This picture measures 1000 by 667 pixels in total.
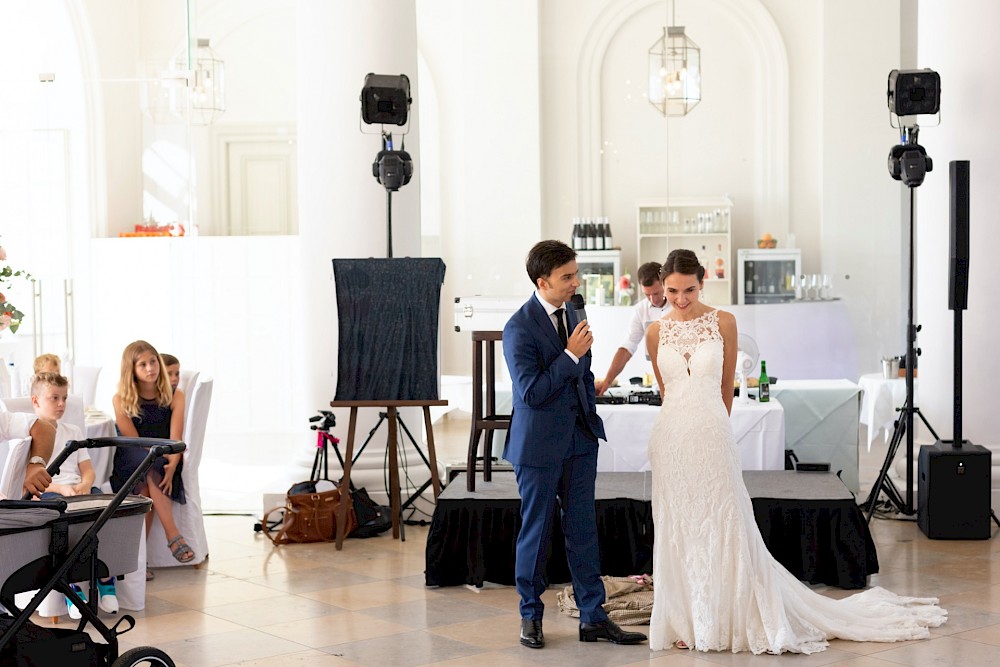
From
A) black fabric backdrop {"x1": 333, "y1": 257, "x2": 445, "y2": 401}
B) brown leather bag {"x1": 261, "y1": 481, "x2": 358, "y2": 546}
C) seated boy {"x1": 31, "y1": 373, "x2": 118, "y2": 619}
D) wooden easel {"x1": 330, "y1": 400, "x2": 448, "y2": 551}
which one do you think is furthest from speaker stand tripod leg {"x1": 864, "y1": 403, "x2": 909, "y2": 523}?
seated boy {"x1": 31, "y1": 373, "x2": 118, "y2": 619}

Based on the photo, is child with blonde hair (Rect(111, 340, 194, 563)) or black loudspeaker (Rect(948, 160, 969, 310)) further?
black loudspeaker (Rect(948, 160, 969, 310))

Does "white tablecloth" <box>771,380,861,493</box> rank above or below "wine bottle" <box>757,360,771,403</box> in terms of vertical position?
below

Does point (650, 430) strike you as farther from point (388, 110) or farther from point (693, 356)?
point (388, 110)

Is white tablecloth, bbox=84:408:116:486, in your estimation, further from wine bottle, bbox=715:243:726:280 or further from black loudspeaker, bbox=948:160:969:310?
wine bottle, bbox=715:243:726:280

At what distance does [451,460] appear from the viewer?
8727 mm

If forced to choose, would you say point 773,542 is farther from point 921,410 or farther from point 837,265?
point 837,265

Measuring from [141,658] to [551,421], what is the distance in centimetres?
169

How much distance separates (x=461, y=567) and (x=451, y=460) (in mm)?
2764

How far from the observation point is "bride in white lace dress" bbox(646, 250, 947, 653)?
15.7ft

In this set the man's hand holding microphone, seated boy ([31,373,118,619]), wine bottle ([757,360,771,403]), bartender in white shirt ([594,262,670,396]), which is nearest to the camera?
the man's hand holding microphone

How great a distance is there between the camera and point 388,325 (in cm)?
688

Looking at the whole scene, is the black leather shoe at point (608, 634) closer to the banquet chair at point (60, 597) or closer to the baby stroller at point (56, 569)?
the baby stroller at point (56, 569)

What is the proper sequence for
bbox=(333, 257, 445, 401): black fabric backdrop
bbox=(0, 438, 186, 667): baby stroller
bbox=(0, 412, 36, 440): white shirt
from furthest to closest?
bbox=(333, 257, 445, 401): black fabric backdrop
bbox=(0, 412, 36, 440): white shirt
bbox=(0, 438, 186, 667): baby stroller

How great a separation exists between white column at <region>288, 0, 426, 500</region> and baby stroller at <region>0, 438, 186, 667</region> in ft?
11.7
